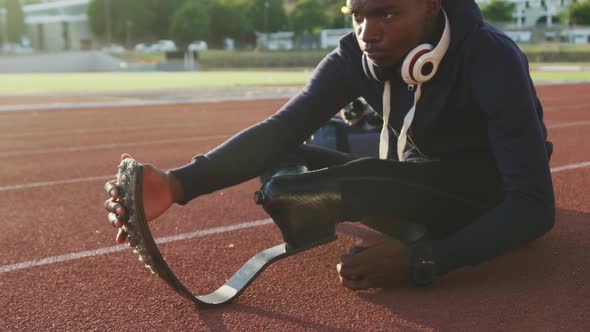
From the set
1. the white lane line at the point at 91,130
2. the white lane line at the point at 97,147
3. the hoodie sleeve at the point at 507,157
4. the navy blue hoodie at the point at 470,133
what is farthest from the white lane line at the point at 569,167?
the white lane line at the point at 91,130

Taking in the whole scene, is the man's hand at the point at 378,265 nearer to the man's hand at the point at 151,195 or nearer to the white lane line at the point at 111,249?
the man's hand at the point at 151,195

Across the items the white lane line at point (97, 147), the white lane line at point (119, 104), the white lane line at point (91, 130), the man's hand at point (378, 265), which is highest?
the man's hand at point (378, 265)

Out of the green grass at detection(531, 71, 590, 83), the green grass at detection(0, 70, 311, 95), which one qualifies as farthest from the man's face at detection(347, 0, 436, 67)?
the green grass at detection(531, 71, 590, 83)

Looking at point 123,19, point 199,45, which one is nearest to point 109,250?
point 199,45

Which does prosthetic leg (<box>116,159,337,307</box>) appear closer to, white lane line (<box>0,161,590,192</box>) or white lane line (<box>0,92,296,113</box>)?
white lane line (<box>0,161,590,192</box>)

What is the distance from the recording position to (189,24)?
2948 inches

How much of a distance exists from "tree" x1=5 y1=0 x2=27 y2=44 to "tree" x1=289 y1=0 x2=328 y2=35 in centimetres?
3409

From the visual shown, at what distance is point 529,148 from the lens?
242 cm

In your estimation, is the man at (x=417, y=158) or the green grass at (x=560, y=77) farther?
the green grass at (x=560, y=77)

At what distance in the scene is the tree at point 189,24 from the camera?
74.9 m

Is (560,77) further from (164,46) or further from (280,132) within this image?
(164,46)

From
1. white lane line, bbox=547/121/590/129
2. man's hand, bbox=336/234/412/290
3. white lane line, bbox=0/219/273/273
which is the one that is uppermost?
man's hand, bbox=336/234/412/290

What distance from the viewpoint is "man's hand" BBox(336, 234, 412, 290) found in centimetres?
254

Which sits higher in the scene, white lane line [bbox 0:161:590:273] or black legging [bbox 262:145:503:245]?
black legging [bbox 262:145:503:245]
